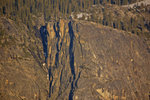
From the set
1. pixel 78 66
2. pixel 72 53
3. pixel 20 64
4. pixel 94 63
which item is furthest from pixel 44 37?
pixel 94 63

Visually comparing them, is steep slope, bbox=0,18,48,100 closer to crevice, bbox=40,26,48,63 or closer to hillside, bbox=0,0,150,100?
hillside, bbox=0,0,150,100

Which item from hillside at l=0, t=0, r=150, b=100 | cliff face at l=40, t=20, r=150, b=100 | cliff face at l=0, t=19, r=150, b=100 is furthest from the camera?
cliff face at l=40, t=20, r=150, b=100

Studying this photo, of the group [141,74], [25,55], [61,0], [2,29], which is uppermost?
[61,0]

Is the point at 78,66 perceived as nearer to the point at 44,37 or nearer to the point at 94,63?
the point at 94,63

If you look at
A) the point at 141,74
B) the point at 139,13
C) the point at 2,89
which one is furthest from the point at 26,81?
the point at 139,13

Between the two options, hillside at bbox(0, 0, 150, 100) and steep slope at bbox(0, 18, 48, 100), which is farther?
hillside at bbox(0, 0, 150, 100)

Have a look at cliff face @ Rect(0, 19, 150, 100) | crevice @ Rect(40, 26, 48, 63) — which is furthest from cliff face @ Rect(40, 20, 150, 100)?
crevice @ Rect(40, 26, 48, 63)

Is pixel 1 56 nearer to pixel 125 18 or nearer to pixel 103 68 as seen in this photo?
pixel 103 68

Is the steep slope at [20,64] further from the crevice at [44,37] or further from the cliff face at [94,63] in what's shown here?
the cliff face at [94,63]

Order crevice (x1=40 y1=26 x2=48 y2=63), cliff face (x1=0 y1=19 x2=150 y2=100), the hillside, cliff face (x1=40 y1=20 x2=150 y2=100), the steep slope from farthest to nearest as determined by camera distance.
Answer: crevice (x1=40 y1=26 x2=48 y2=63)
cliff face (x1=40 y1=20 x2=150 y2=100)
the hillside
cliff face (x1=0 y1=19 x2=150 y2=100)
the steep slope
